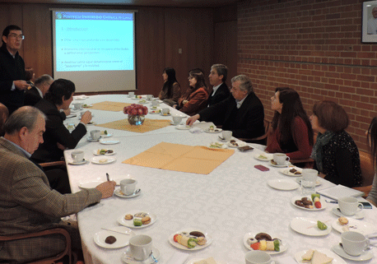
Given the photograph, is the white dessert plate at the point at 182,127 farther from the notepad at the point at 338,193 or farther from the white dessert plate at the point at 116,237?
the white dessert plate at the point at 116,237

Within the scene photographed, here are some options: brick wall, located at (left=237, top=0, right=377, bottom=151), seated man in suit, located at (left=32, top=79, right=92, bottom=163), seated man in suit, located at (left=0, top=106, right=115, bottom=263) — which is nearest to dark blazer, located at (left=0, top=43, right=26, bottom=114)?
seated man in suit, located at (left=32, top=79, right=92, bottom=163)

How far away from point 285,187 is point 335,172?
825 mm

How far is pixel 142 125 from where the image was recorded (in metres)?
4.05

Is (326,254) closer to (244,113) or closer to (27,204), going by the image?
(27,204)

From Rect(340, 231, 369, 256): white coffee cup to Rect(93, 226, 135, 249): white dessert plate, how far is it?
0.84 m

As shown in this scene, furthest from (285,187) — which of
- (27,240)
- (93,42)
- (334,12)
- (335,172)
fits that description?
(93,42)

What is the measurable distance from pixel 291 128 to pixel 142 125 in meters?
1.52

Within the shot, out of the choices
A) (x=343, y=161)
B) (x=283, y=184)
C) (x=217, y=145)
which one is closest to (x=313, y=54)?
(x=217, y=145)

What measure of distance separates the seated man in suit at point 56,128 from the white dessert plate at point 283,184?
1665 mm

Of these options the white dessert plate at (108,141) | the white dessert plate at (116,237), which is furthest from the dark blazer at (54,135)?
the white dessert plate at (116,237)

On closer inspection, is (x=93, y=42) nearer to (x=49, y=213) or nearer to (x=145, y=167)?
(x=145, y=167)

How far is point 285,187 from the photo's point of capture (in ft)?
7.22

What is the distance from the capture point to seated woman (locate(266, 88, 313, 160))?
10.9 ft

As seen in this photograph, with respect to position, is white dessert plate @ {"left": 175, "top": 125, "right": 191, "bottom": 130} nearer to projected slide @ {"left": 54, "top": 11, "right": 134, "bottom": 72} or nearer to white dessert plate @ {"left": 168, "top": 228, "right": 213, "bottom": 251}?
white dessert plate @ {"left": 168, "top": 228, "right": 213, "bottom": 251}
